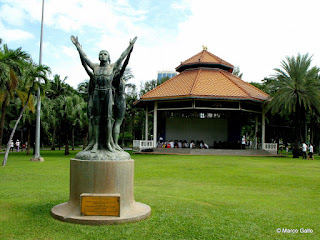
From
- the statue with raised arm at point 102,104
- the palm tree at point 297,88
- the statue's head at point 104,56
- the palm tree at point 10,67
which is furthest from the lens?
the palm tree at point 297,88

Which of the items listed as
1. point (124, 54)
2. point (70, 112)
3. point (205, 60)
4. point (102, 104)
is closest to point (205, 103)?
point (205, 60)

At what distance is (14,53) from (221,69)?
905 inches

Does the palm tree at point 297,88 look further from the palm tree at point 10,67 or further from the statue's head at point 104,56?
the statue's head at point 104,56

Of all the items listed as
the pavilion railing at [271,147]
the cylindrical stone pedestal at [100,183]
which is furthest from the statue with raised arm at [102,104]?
the pavilion railing at [271,147]

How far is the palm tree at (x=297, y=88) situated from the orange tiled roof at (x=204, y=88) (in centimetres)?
245

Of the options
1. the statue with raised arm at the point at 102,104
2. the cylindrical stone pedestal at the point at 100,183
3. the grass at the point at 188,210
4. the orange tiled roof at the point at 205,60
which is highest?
the orange tiled roof at the point at 205,60

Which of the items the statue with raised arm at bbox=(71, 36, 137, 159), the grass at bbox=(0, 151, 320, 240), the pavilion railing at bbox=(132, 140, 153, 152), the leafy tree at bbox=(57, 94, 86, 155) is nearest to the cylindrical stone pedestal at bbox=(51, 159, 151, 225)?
the grass at bbox=(0, 151, 320, 240)

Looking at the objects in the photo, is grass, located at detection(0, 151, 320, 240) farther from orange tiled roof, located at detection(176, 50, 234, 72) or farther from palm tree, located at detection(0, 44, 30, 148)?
orange tiled roof, located at detection(176, 50, 234, 72)

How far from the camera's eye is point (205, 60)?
34188 millimetres

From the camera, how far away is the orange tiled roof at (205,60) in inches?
1328

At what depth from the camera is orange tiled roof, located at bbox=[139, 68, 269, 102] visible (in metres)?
27.4

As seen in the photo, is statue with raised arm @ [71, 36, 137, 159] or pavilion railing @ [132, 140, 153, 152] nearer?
statue with raised arm @ [71, 36, 137, 159]

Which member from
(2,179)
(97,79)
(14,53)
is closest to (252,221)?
(97,79)

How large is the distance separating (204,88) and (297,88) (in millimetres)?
7819
